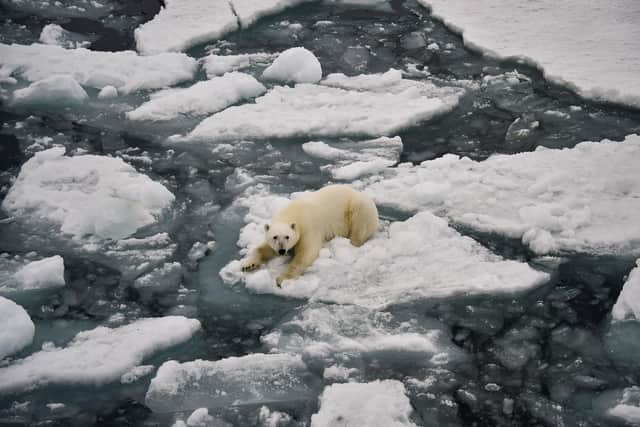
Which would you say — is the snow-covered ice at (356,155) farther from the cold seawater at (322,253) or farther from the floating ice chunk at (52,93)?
the floating ice chunk at (52,93)

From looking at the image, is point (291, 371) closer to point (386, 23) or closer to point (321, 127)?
point (321, 127)

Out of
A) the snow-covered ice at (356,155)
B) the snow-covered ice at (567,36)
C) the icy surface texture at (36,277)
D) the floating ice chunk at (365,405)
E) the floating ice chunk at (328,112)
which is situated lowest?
the icy surface texture at (36,277)

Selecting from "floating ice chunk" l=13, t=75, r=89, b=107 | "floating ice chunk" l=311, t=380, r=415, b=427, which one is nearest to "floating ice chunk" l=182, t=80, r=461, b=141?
"floating ice chunk" l=13, t=75, r=89, b=107

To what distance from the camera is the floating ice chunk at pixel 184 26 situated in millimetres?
7793

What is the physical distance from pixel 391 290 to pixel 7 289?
243cm

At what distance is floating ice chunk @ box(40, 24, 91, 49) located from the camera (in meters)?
8.07

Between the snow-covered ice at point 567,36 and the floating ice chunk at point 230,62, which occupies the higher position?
the snow-covered ice at point 567,36

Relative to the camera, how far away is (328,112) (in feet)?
20.6

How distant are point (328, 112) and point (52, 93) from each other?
2828 mm

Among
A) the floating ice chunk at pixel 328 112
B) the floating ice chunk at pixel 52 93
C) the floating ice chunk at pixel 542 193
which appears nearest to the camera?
the floating ice chunk at pixel 542 193

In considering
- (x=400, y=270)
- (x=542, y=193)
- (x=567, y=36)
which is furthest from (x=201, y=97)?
(x=567, y=36)

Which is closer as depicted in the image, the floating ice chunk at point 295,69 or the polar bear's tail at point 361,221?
the polar bear's tail at point 361,221

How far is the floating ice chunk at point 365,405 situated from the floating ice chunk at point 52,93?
465cm

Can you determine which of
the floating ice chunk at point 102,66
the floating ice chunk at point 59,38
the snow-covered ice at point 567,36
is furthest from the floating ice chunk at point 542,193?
the floating ice chunk at point 59,38
